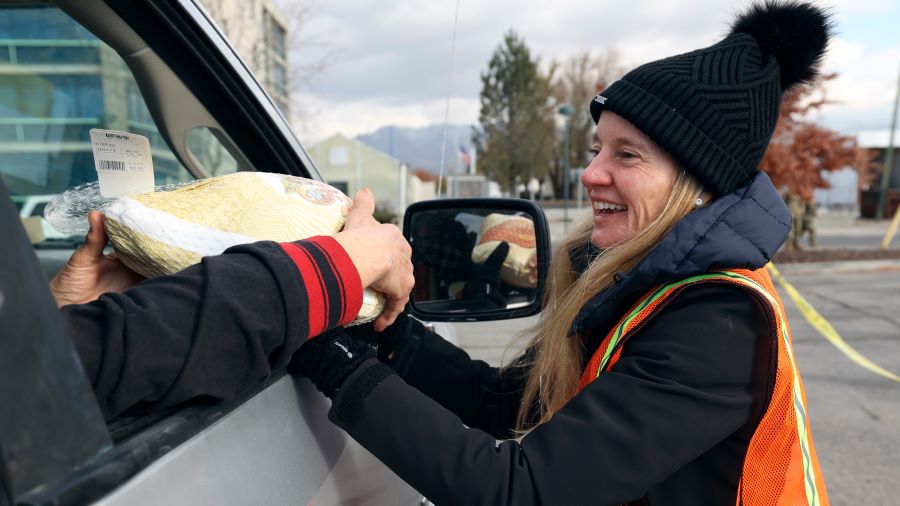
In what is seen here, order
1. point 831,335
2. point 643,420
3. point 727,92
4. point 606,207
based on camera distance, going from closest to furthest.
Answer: point 643,420, point 727,92, point 606,207, point 831,335

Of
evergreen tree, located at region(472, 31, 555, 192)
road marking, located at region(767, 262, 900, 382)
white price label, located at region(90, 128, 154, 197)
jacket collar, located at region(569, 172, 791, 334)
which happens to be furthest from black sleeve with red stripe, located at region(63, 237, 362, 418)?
evergreen tree, located at region(472, 31, 555, 192)

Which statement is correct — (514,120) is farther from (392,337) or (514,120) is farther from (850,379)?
(392,337)

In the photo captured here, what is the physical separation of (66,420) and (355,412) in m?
0.56

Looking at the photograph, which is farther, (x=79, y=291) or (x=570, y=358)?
(x=570, y=358)

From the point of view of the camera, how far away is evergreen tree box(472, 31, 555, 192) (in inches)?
1889

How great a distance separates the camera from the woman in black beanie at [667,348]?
1.13 metres

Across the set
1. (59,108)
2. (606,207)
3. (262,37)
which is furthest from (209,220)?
(262,37)

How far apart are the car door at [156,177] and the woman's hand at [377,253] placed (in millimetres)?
236

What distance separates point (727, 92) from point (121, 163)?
1252 millimetres

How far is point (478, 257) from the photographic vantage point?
6.68 ft

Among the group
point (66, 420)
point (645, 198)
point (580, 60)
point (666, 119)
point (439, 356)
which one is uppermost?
point (580, 60)

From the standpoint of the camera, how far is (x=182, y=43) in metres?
1.70

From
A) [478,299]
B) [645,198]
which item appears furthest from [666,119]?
[478,299]

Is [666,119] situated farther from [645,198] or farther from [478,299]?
[478,299]
